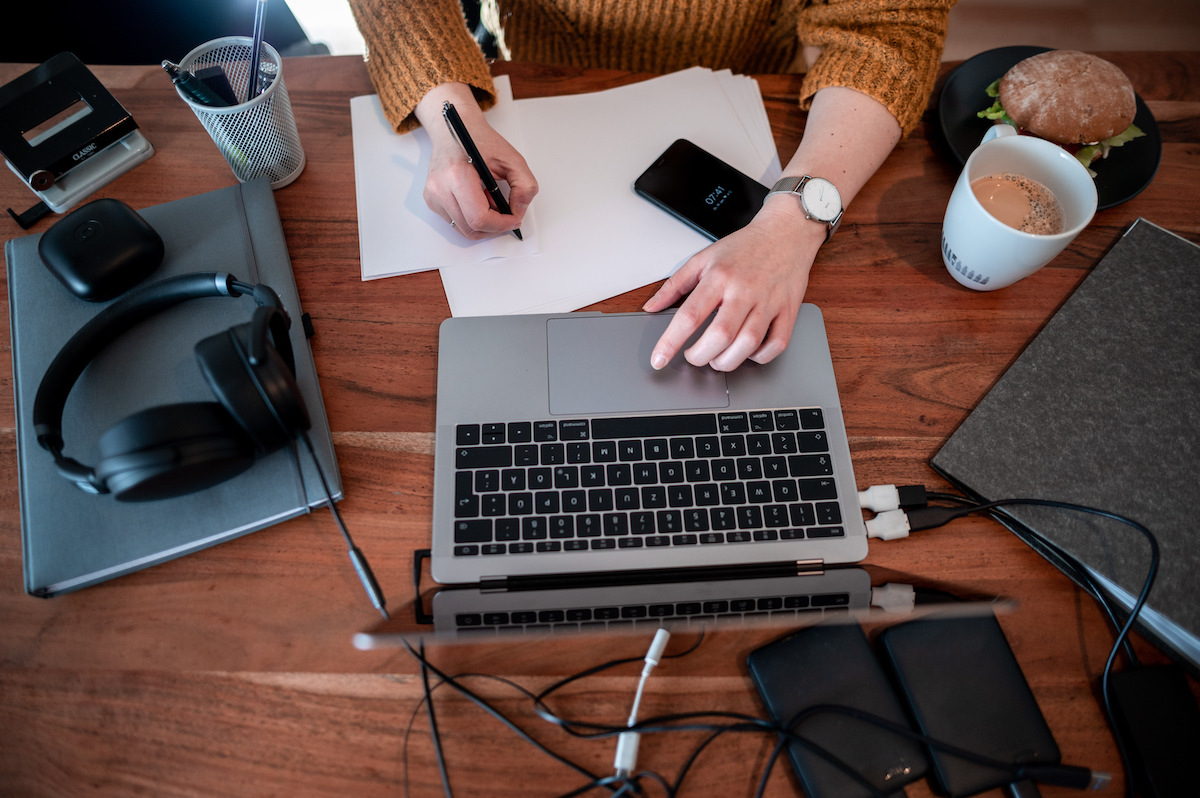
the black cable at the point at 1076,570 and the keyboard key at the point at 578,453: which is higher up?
the keyboard key at the point at 578,453

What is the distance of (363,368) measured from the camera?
67 centimetres

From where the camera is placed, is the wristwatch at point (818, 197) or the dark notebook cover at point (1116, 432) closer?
the dark notebook cover at point (1116, 432)

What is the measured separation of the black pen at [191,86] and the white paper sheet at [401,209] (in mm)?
160

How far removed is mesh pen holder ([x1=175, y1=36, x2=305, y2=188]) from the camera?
662mm

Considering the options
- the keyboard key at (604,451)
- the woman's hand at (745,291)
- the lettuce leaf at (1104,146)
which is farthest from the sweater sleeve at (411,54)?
the lettuce leaf at (1104,146)

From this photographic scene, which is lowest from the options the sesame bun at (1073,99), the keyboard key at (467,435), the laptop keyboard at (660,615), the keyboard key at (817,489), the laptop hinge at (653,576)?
the laptop keyboard at (660,615)

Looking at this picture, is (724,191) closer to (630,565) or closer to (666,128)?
(666,128)

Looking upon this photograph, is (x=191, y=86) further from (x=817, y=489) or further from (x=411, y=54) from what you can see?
(x=817, y=489)

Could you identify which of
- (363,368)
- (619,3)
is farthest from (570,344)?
(619,3)

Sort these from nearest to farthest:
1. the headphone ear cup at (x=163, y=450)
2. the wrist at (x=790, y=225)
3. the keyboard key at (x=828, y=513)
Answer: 1. the headphone ear cup at (x=163, y=450)
2. the keyboard key at (x=828, y=513)
3. the wrist at (x=790, y=225)

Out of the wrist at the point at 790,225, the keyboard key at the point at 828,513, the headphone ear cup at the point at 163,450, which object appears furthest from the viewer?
the wrist at the point at 790,225

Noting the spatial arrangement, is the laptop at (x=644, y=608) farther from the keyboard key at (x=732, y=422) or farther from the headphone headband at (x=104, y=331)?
the headphone headband at (x=104, y=331)

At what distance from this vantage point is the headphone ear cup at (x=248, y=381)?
523 mm

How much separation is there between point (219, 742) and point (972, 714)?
0.61m
